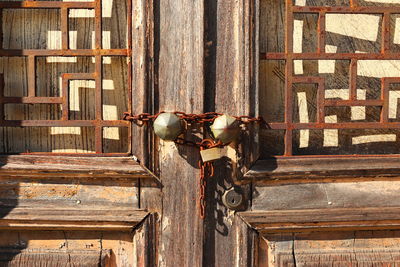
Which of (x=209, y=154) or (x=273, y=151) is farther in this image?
(x=273, y=151)

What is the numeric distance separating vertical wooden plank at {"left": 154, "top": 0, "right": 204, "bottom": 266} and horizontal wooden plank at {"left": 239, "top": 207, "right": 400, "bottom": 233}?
0.48 ft

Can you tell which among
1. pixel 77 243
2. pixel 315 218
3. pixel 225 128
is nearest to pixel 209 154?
pixel 225 128

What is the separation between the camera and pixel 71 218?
3.34ft

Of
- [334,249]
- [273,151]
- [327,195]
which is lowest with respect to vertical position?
[334,249]

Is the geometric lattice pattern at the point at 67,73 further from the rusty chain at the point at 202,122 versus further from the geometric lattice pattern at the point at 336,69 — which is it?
the geometric lattice pattern at the point at 336,69

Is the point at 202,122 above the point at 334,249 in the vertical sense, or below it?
above

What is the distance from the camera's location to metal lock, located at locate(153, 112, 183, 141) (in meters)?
0.93

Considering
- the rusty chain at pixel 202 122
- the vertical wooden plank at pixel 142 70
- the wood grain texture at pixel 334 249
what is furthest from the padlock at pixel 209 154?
the wood grain texture at pixel 334 249

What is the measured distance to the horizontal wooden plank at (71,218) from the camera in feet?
3.32

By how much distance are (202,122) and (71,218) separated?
0.41m

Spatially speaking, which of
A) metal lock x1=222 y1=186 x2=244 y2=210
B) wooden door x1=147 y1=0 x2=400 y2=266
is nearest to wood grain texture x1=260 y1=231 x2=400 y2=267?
wooden door x1=147 y1=0 x2=400 y2=266

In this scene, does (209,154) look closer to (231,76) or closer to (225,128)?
(225,128)

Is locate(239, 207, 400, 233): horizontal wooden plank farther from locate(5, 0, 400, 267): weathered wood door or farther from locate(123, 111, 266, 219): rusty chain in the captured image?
locate(123, 111, 266, 219): rusty chain

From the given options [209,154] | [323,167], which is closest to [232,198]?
[209,154]
